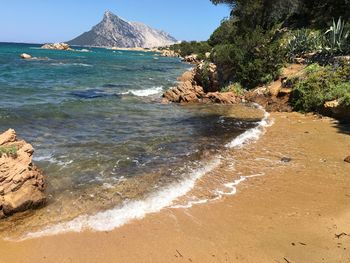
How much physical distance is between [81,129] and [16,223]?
7899 millimetres

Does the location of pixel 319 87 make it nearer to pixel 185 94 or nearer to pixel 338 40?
pixel 338 40

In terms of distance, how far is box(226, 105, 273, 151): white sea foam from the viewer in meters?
13.0

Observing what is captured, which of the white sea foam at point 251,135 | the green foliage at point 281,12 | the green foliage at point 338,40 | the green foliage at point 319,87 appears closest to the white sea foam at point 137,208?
the white sea foam at point 251,135

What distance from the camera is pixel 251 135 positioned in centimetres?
1418

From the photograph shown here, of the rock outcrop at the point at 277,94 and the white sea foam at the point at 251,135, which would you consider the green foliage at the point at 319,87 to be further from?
the white sea foam at the point at 251,135

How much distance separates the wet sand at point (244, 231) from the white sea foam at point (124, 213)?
0.19m

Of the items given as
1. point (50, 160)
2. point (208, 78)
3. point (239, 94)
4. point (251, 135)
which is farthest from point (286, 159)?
point (208, 78)

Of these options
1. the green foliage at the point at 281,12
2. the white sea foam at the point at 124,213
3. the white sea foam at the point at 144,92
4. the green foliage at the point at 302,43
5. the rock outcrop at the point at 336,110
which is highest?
the green foliage at the point at 281,12

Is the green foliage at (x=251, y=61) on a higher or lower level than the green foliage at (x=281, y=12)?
lower

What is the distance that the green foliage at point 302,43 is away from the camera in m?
24.0

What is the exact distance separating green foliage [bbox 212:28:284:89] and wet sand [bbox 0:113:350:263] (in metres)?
13.9

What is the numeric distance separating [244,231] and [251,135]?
24.5 ft

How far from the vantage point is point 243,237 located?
683 cm

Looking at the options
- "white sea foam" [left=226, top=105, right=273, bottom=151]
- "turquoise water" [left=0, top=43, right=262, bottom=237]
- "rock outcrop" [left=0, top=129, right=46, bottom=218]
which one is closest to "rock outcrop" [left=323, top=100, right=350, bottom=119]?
"white sea foam" [left=226, top=105, right=273, bottom=151]
